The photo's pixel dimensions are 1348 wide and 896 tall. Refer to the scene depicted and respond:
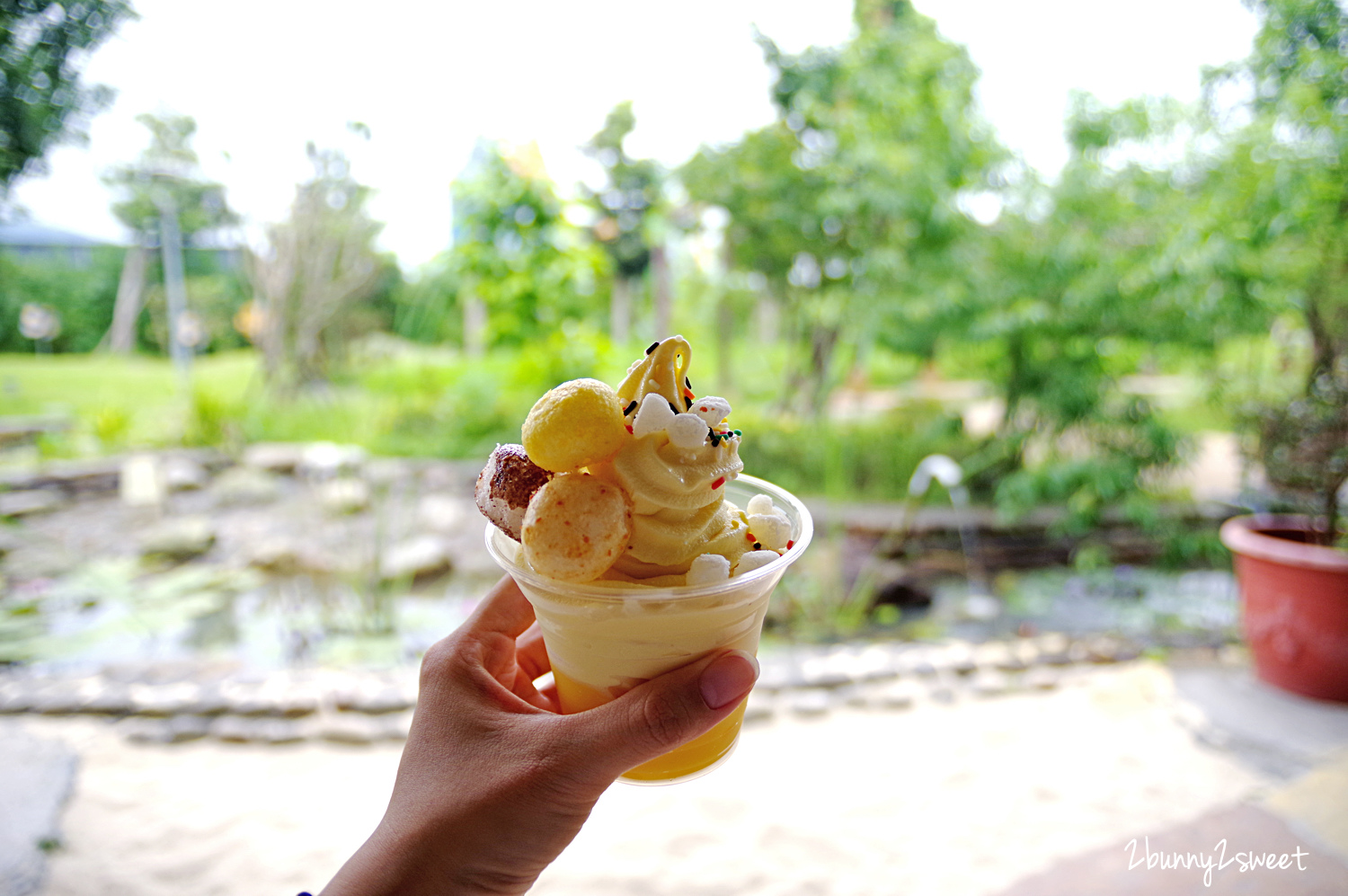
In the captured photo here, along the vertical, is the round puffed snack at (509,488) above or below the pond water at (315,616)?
above

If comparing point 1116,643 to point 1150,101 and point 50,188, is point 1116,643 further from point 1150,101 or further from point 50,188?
point 50,188

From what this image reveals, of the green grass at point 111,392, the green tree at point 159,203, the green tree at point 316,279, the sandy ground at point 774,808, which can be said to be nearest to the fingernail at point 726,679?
the sandy ground at point 774,808

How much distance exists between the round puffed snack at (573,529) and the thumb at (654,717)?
0.54 feet

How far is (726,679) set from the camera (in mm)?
869

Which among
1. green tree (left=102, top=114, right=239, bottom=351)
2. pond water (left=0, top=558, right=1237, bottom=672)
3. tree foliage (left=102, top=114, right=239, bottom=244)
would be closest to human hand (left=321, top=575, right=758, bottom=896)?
pond water (left=0, top=558, right=1237, bottom=672)

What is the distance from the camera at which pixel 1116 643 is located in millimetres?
3094

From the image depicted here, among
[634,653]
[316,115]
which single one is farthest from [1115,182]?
[316,115]

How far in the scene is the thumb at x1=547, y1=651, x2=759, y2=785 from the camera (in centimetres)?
82

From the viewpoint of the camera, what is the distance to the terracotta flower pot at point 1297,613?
261 centimetres

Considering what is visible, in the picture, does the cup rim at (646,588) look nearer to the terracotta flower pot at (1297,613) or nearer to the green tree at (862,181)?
the terracotta flower pot at (1297,613)

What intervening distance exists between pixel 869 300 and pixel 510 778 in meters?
4.33

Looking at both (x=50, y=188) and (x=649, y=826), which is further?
(x=50, y=188)

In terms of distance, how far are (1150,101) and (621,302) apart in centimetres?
410

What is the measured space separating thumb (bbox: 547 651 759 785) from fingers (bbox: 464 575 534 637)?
0.28 m
